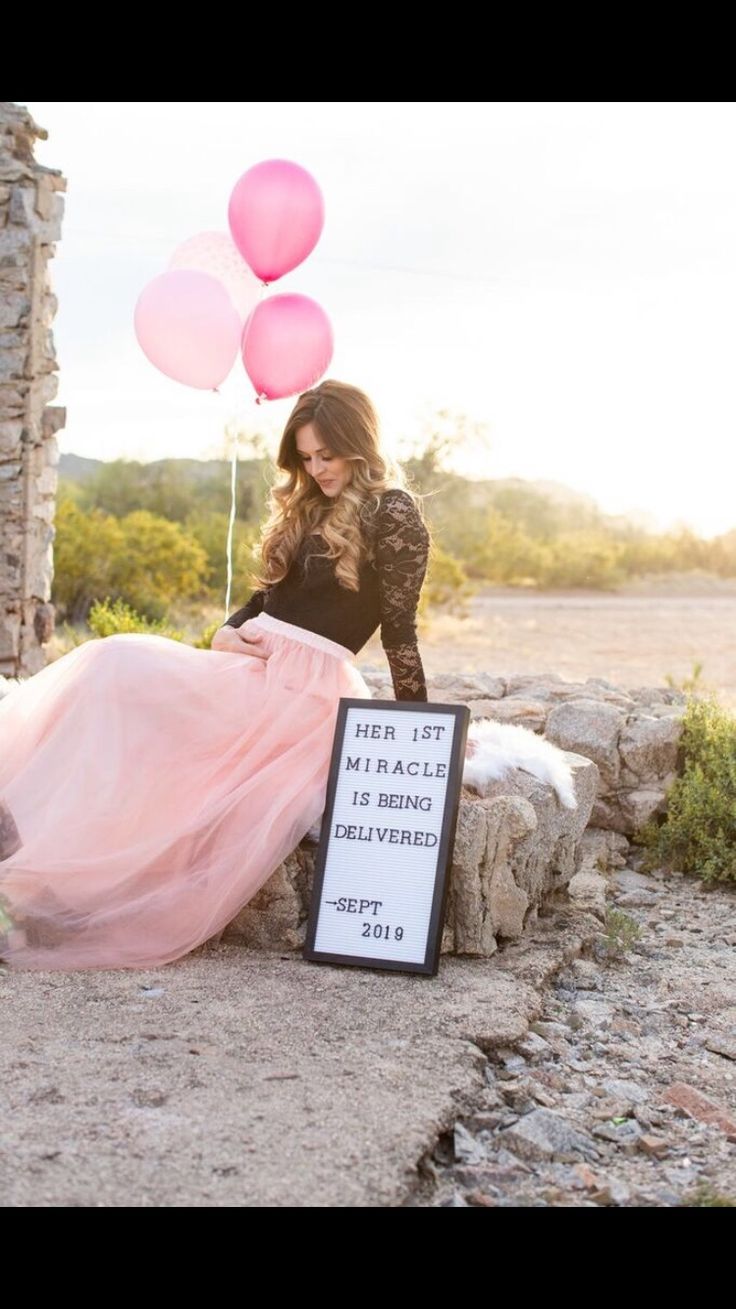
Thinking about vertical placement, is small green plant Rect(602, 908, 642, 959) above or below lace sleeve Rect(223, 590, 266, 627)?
below

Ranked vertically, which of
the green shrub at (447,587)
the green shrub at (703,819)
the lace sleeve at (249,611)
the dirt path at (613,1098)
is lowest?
the dirt path at (613,1098)

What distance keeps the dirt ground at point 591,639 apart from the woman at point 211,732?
3914mm

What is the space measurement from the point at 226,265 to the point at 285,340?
53 centimetres

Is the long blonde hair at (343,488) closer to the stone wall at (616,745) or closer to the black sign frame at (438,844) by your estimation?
the black sign frame at (438,844)

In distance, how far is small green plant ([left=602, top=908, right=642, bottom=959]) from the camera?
160 inches

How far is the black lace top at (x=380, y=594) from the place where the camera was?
3906 mm

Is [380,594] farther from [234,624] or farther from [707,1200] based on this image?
[707,1200]

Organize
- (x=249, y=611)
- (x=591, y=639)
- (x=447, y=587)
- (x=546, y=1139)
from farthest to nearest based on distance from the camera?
(x=447, y=587) < (x=591, y=639) < (x=249, y=611) < (x=546, y=1139)

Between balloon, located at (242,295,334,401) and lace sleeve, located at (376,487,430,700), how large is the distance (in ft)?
8.62

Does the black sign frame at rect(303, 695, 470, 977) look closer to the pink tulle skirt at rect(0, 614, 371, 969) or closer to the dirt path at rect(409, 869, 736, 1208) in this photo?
the pink tulle skirt at rect(0, 614, 371, 969)

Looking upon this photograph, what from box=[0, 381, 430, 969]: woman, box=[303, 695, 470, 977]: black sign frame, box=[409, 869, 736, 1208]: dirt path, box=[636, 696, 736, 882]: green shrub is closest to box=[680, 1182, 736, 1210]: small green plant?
box=[409, 869, 736, 1208]: dirt path

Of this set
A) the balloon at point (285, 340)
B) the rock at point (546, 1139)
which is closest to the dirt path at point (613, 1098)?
the rock at point (546, 1139)

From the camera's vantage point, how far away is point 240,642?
4.08m

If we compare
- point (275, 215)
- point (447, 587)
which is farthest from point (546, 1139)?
point (447, 587)
